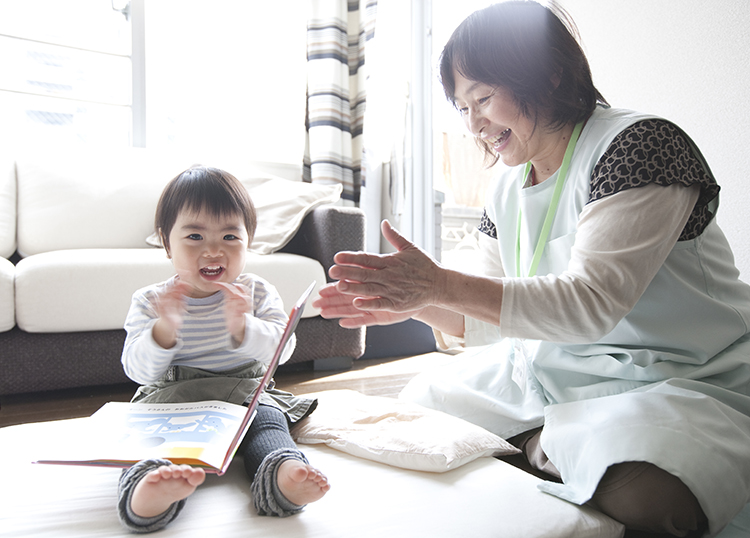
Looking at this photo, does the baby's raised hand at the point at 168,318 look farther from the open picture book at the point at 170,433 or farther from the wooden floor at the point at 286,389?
the wooden floor at the point at 286,389

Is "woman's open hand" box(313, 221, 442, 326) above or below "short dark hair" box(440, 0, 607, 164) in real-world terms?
below

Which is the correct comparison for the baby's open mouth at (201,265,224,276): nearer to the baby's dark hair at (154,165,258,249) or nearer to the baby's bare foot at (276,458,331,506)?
the baby's dark hair at (154,165,258,249)

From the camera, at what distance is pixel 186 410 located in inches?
37.4

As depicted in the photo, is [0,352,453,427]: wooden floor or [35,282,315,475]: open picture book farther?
[0,352,453,427]: wooden floor

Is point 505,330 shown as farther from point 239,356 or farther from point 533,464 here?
point 239,356

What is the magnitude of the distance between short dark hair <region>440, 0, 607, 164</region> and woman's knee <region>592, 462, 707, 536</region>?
2.13 ft

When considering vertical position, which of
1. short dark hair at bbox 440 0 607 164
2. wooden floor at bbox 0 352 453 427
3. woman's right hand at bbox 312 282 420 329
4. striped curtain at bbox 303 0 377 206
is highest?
striped curtain at bbox 303 0 377 206

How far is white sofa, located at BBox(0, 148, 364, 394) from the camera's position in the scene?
1640 millimetres

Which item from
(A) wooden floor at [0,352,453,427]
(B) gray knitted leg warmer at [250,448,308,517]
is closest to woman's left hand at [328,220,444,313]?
(B) gray knitted leg warmer at [250,448,308,517]

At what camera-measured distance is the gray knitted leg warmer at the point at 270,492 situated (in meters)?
0.77

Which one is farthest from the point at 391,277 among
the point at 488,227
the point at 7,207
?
the point at 7,207

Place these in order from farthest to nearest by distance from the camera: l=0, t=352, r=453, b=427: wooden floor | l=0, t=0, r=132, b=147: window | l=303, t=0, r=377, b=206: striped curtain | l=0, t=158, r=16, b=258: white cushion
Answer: l=303, t=0, r=377, b=206: striped curtain, l=0, t=0, r=132, b=147: window, l=0, t=158, r=16, b=258: white cushion, l=0, t=352, r=453, b=427: wooden floor

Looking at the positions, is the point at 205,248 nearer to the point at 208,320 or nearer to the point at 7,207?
the point at 208,320

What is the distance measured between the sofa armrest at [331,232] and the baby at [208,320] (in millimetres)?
942
